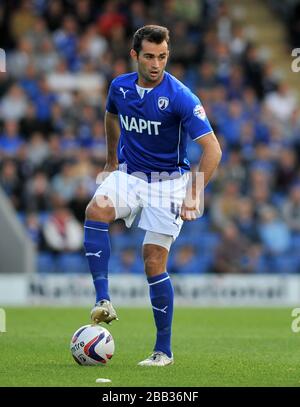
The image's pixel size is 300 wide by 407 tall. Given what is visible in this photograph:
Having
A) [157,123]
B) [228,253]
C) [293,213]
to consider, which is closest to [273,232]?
[293,213]

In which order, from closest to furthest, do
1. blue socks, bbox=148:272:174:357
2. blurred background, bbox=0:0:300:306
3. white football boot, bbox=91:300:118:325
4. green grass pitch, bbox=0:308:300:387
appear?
green grass pitch, bbox=0:308:300:387
white football boot, bbox=91:300:118:325
blue socks, bbox=148:272:174:357
blurred background, bbox=0:0:300:306

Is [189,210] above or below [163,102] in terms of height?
below

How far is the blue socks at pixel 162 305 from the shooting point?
28.9ft

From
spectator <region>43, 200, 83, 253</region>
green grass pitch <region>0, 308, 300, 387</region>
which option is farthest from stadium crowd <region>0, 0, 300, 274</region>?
green grass pitch <region>0, 308, 300, 387</region>

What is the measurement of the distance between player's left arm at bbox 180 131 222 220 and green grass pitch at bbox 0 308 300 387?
123 centimetres

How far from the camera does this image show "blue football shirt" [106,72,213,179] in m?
8.66

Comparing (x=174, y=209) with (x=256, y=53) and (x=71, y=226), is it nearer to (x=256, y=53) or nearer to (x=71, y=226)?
(x=71, y=226)

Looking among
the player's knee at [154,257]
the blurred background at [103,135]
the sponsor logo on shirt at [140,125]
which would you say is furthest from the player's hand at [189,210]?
the blurred background at [103,135]

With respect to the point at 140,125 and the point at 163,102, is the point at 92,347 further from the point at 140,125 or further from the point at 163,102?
the point at 163,102

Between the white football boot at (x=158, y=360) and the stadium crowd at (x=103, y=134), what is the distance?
1025 centimetres

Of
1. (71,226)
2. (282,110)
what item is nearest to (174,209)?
(71,226)

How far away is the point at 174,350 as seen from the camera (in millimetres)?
10391

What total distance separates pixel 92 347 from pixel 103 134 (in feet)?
39.1

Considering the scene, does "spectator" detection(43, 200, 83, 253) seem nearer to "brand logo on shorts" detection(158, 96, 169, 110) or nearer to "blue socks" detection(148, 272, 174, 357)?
"blue socks" detection(148, 272, 174, 357)
